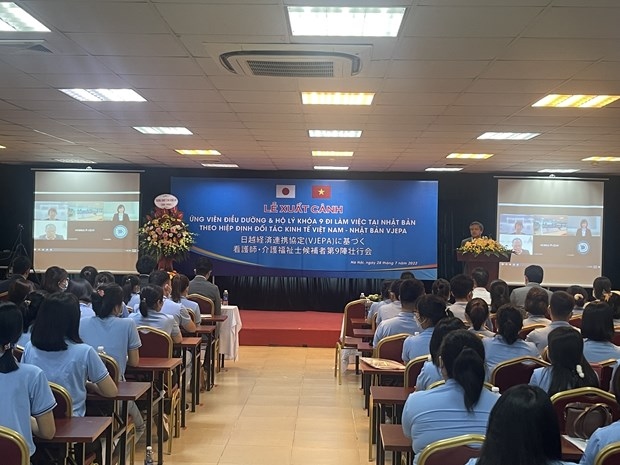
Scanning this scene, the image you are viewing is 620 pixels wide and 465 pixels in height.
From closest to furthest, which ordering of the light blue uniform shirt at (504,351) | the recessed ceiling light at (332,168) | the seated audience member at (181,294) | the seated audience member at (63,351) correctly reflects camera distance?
1. the seated audience member at (63,351)
2. the light blue uniform shirt at (504,351)
3. the seated audience member at (181,294)
4. the recessed ceiling light at (332,168)

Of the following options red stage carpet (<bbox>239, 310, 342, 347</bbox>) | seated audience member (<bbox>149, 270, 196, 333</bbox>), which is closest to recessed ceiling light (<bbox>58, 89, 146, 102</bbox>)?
seated audience member (<bbox>149, 270, 196, 333</bbox>)

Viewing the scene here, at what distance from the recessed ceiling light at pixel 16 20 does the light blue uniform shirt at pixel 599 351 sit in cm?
400

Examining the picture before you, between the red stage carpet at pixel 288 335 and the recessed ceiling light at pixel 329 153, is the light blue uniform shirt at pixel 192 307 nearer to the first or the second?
the red stage carpet at pixel 288 335

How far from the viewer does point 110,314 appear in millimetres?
4250

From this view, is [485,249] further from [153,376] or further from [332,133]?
[153,376]

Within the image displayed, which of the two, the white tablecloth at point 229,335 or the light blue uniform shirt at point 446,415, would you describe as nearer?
the light blue uniform shirt at point 446,415

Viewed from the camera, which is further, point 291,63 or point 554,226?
point 554,226

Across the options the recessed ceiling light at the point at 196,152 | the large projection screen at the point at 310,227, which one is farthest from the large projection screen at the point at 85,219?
the recessed ceiling light at the point at 196,152

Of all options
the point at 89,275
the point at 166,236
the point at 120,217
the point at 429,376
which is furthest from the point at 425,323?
the point at 120,217

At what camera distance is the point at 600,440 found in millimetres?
2193

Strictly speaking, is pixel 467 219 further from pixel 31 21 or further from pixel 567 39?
pixel 31 21

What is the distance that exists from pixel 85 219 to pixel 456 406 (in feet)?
34.7

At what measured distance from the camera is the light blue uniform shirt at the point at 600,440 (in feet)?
7.09

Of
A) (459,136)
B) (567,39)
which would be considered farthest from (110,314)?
A: (459,136)
